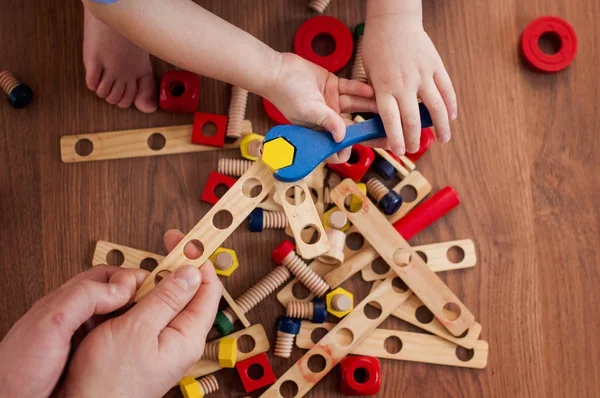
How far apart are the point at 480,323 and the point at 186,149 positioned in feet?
1.68

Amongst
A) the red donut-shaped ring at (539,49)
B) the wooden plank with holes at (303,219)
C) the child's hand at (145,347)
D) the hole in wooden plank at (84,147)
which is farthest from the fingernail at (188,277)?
the red donut-shaped ring at (539,49)

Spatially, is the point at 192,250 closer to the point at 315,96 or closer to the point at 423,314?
the point at 315,96

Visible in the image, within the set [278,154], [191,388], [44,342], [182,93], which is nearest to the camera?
[44,342]

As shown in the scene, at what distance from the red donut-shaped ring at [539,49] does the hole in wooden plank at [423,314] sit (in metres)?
0.42

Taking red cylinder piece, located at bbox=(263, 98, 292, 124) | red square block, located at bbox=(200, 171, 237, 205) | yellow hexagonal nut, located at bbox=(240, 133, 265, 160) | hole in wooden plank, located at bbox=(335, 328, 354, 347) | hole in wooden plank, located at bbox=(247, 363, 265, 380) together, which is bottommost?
hole in wooden plank, located at bbox=(247, 363, 265, 380)

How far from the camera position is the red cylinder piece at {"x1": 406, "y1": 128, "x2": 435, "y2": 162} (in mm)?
893

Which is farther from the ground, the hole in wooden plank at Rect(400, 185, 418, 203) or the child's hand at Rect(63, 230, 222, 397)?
the hole in wooden plank at Rect(400, 185, 418, 203)

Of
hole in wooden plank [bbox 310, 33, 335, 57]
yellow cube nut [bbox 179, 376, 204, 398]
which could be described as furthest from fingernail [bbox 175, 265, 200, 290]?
hole in wooden plank [bbox 310, 33, 335, 57]

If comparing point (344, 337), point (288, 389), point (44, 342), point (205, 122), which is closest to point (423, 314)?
point (344, 337)

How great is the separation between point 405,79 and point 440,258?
0.94ft

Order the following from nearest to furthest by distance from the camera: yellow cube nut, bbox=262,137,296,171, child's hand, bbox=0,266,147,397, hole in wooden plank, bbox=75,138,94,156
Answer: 1. child's hand, bbox=0,266,147,397
2. yellow cube nut, bbox=262,137,296,171
3. hole in wooden plank, bbox=75,138,94,156

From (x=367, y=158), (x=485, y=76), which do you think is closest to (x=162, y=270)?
(x=367, y=158)

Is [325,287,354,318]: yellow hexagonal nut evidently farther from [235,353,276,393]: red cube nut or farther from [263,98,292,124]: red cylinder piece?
[263,98,292,124]: red cylinder piece

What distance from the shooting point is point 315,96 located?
2.50ft
